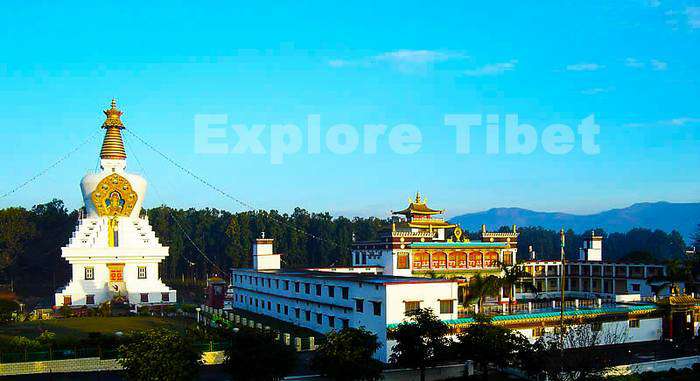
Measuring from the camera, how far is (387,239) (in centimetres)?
5041

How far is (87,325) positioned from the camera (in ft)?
130

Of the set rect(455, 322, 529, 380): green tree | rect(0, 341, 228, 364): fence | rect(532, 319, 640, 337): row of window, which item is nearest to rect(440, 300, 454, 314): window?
rect(455, 322, 529, 380): green tree

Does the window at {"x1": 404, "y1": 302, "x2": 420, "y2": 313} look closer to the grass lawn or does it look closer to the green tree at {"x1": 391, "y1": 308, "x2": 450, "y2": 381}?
the green tree at {"x1": 391, "y1": 308, "x2": 450, "y2": 381}

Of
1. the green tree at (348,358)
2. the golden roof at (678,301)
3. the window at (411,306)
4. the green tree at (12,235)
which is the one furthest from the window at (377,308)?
the green tree at (12,235)

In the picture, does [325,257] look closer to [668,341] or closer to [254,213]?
[254,213]

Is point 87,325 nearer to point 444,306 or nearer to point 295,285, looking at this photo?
point 295,285

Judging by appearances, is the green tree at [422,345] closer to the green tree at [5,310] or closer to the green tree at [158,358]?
the green tree at [158,358]

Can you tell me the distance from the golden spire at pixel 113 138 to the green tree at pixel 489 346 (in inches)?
1413

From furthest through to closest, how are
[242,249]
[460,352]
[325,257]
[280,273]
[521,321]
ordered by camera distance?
[325,257]
[242,249]
[280,273]
[521,321]
[460,352]

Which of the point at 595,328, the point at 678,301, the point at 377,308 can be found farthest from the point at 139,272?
the point at 678,301

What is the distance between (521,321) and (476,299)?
Answer: 305 centimetres

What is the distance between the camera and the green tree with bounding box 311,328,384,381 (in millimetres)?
25234

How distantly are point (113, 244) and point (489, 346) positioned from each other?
1311 inches

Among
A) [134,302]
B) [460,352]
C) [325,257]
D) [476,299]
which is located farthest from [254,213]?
[460,352]
